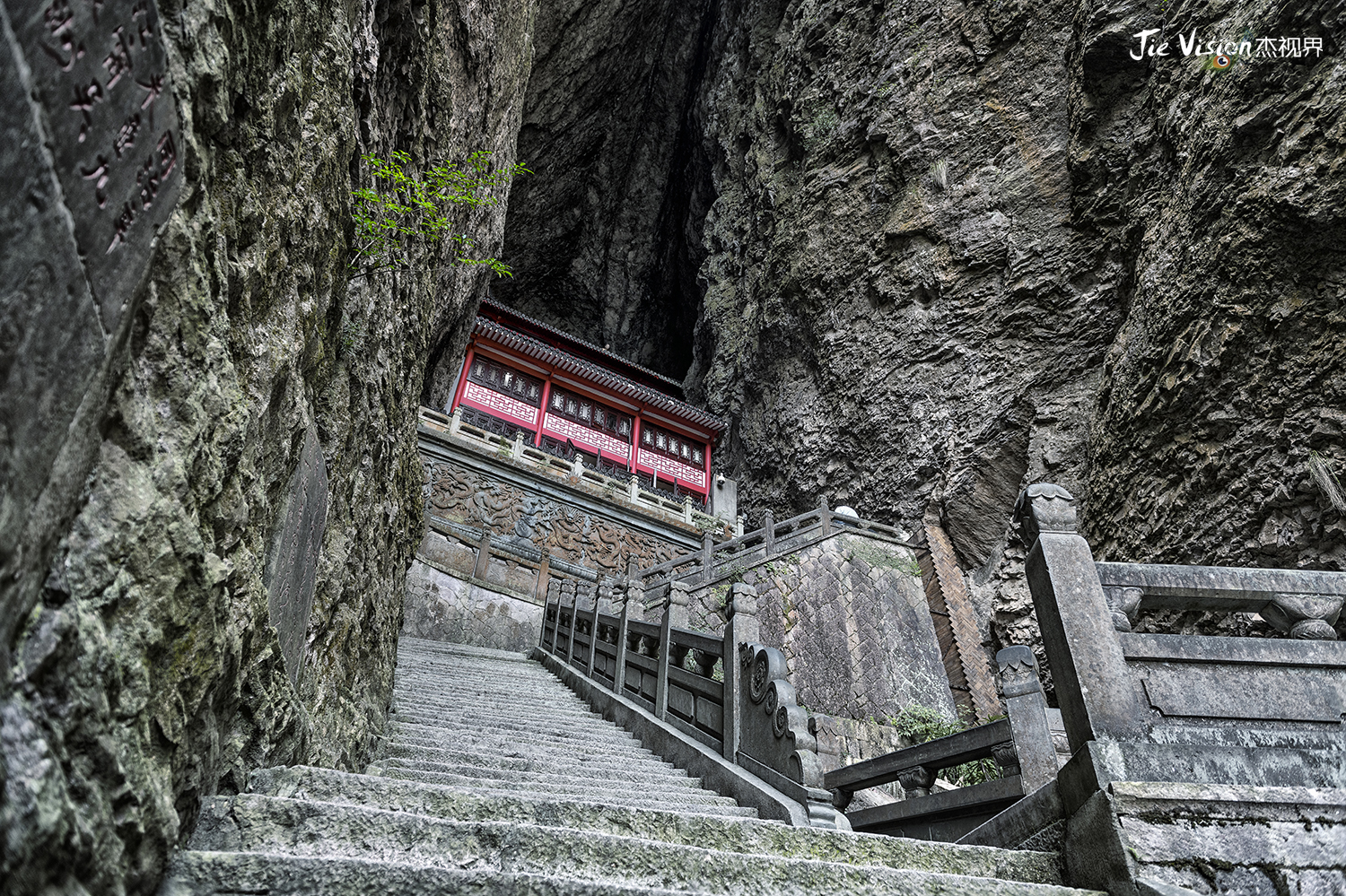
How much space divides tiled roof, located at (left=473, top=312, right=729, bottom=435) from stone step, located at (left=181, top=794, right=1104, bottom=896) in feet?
60.0

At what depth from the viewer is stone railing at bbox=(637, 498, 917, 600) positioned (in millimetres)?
12594

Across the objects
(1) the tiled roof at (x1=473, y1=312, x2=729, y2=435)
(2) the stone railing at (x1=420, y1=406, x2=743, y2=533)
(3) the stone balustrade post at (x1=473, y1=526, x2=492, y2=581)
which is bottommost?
(3) the stone balustrade post at (x1=473, y1=526, x2=492, y2=581)

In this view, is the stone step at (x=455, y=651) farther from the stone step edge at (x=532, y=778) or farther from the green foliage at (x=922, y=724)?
the stone step edge at (x=532, y=778)

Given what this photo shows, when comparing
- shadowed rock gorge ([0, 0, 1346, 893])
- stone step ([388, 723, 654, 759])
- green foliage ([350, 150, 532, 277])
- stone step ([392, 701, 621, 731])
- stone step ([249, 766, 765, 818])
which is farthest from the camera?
stone step ([392, 701, 621, 731])

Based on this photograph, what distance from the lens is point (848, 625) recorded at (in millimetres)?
12008

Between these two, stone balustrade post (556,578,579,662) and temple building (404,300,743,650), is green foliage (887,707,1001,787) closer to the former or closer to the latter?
temple building (404,300,743,650)

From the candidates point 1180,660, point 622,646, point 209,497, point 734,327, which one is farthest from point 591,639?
point 734,327

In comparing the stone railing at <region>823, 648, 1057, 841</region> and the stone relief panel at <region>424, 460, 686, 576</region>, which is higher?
the stone relief panel at <region>424, 460, 686, 576</region>

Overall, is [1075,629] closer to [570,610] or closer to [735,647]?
[735,647]

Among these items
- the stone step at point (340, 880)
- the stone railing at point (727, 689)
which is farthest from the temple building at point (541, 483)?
the stone step at point (340, 880)

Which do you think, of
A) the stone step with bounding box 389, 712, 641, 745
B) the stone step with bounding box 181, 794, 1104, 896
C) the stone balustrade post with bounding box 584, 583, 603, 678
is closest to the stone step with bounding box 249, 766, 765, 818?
the stone step with bounding box 181, 794, 1104, 896

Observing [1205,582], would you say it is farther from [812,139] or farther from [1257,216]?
[812,139]

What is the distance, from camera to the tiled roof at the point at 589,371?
1980 centimetres

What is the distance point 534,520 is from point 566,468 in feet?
5.86
